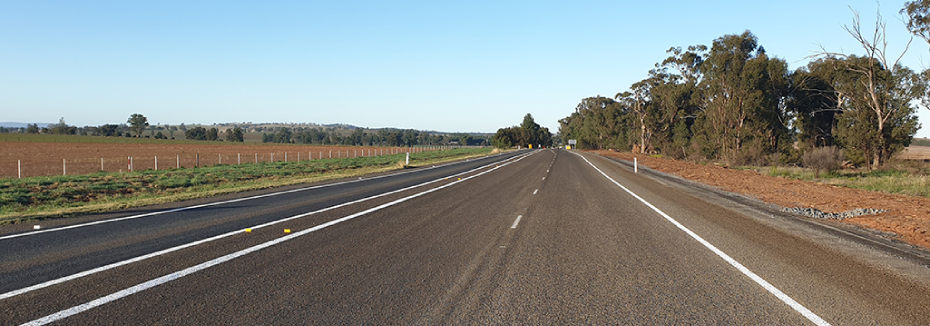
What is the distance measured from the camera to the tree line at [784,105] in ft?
111

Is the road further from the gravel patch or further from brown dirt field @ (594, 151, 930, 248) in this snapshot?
the gravel patch

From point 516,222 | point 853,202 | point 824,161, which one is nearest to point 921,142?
point 824,161

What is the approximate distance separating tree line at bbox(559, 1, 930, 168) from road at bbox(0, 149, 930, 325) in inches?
1134

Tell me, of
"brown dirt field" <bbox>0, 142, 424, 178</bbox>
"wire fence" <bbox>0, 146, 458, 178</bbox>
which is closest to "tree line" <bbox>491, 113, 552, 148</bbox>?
"brown dirt field" <bbox>0, 142, 424, 178</bbox>

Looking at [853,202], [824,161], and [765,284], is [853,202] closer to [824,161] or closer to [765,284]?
[765,284]

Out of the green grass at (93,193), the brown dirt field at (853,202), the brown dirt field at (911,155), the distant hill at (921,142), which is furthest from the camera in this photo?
the distant hill at (921,142)

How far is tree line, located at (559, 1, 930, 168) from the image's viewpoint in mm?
33719

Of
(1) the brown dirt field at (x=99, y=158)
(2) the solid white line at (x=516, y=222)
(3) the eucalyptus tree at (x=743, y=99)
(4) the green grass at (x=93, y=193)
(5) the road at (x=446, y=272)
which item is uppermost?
(3) the eucalyptus tree at (x=743, y=99)

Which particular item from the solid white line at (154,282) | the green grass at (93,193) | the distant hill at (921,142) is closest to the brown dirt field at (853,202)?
the solid white line at (154,282)

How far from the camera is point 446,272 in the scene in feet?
21.4

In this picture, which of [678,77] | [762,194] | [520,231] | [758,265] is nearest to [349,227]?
[520,231]

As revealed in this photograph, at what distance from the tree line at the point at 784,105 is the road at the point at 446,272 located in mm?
28798

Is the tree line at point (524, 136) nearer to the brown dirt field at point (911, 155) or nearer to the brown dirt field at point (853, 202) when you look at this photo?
the brown dirt field at point (911, 155)

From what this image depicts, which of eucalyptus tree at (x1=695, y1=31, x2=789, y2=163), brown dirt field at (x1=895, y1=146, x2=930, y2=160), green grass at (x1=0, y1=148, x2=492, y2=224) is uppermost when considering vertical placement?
eucalyptus tree at (x1=695, y1=31, x2=789, y2=163)
